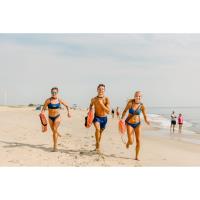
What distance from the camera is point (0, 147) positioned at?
10.4 metres

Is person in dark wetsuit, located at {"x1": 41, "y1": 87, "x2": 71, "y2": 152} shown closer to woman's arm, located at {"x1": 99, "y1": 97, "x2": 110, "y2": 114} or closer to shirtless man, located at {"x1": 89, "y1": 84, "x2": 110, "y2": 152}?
shirtless man, located at {"x1": 89, "y1": 84, "x2": 110, "y2": 152}

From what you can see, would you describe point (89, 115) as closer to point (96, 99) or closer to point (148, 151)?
point (96, 99)

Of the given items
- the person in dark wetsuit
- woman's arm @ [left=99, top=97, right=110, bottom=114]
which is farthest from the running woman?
the person in dark wetsuit

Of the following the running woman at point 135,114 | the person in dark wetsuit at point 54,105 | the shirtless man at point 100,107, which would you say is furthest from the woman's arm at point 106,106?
the person in dark wetsuit at point 54,105

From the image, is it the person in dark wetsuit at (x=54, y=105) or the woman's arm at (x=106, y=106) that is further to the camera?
the person in dark wetsuit at (x=54, y=105)

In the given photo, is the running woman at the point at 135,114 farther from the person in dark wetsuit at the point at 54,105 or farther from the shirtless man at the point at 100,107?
the person in dark wetsuit at the point at 54,105

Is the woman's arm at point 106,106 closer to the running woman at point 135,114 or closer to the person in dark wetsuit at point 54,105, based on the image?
the running woman at point 135,114

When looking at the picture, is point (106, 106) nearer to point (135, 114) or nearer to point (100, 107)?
point (100, 107)

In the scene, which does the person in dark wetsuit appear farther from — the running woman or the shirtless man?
the running woman

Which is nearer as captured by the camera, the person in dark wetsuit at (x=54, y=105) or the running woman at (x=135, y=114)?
the running woman at (x=135, y=114)

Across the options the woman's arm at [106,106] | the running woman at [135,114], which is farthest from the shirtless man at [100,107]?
the running woman at [135,114]

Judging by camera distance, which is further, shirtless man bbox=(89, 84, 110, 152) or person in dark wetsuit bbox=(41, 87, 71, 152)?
person in dark wetsuit bbox=(41, 87, 71, 152)

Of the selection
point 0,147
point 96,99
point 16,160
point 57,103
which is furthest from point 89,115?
point 0,147

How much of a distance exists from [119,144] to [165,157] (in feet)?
8.72
